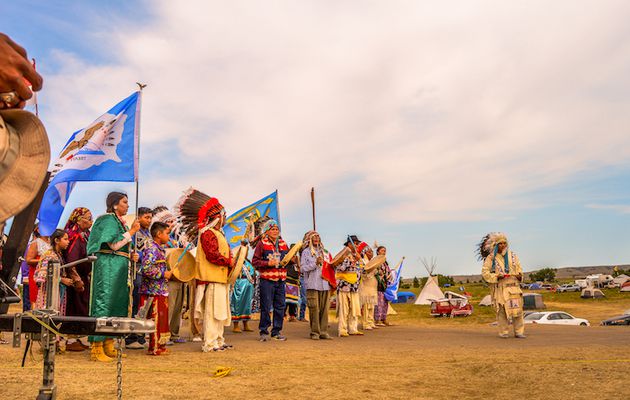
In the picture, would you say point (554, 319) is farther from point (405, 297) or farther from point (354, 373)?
point (405, 297)

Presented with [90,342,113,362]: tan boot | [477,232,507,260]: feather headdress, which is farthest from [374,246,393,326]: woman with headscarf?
[90,342,113,362]: tan boot

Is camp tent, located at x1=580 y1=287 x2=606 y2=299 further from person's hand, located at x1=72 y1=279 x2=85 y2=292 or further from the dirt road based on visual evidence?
person's hand, located at x1=72 y1=279 x2=85 y2=292

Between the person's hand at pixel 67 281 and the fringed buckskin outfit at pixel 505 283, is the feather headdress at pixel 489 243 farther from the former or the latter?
the person's hand at pixel 67 281

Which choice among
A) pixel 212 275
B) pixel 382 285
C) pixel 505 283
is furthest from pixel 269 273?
pixel 382 285

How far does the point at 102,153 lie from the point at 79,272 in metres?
2.17

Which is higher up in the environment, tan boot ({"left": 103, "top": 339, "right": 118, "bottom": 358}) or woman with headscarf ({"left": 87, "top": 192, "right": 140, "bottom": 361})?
woman with headscarf ({"left": 87, "top": 192, "right": 140, "bottom": 361})

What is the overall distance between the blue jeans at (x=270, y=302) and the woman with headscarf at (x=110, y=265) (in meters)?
3.20

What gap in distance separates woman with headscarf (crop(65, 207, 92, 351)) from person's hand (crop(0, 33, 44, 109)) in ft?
22.7

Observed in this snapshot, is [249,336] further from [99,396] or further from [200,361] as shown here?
[99,396]

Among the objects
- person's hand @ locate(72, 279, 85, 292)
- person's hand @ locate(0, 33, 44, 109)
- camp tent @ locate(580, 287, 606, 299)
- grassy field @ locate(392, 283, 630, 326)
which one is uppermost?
person's hand @ locate(0, 33, 44, 109)

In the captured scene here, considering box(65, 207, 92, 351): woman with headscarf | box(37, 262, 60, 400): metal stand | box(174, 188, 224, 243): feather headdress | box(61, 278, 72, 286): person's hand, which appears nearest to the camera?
box(37, 262, 60, 400): metal stand

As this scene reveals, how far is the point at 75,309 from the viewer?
8273 millimetres

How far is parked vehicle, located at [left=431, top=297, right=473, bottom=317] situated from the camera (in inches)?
1148

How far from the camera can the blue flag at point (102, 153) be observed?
21.3ft
